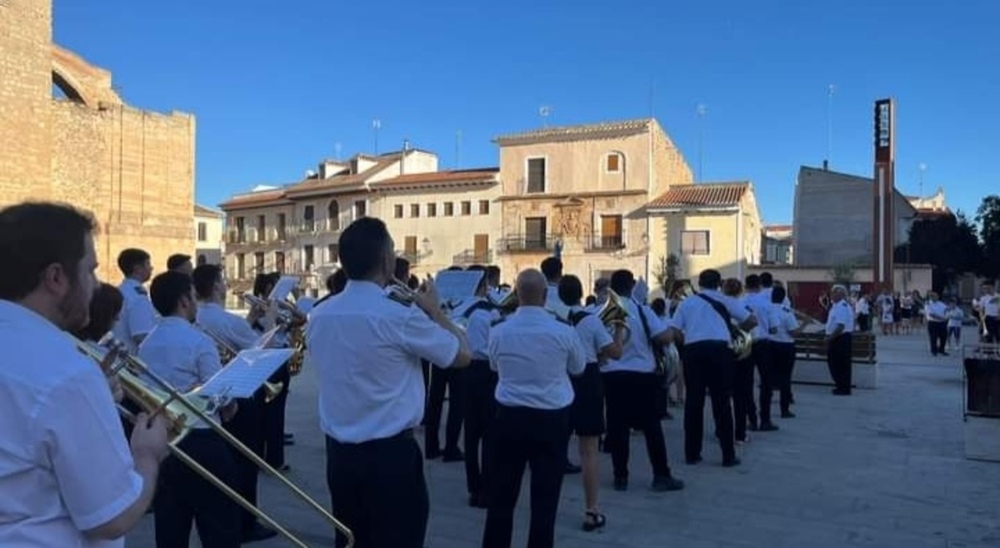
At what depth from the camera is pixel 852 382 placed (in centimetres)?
1362

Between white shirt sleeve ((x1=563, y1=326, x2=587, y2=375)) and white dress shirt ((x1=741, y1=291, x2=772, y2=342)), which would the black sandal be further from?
white dress shirt ((x1=741, y1=291, x2=772, y2=342))

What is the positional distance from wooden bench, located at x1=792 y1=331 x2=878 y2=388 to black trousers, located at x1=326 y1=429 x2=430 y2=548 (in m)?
11.6

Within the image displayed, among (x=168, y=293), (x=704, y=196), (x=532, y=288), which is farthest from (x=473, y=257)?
(x=168, y=293)

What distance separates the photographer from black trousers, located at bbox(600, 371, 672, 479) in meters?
6.88

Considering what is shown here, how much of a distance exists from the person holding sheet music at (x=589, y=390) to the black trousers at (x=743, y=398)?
121 inches

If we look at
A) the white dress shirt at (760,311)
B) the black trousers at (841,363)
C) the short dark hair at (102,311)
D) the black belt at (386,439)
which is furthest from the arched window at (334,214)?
the black belt at (386,439)

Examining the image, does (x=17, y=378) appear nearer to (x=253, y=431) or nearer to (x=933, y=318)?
(x=253, y=431)

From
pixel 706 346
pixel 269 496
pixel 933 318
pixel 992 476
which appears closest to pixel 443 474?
pixel 269 496

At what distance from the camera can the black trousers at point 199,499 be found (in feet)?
12.1

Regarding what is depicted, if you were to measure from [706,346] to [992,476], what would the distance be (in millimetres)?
2931

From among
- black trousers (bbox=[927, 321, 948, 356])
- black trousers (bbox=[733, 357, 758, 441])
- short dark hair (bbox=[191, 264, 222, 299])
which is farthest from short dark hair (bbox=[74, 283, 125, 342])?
black trousers (bbox=[927, 321, 948, 356])

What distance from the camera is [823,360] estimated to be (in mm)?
13711

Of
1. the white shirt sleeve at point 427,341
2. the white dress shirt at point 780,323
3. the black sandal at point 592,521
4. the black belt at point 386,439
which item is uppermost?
the white shirt sleeve at point 427,341

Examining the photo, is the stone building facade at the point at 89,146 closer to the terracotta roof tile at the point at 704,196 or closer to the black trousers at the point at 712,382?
the terracotta roof tile at the point at 704,196
